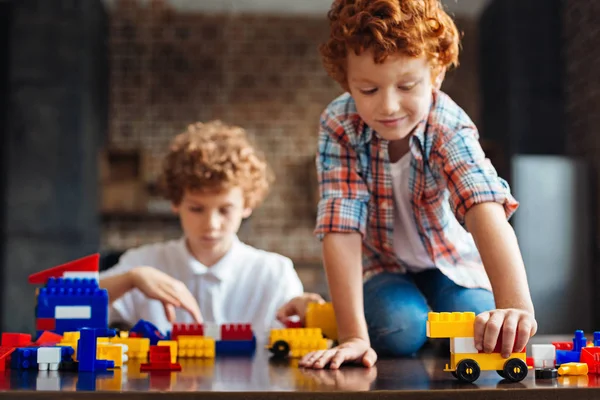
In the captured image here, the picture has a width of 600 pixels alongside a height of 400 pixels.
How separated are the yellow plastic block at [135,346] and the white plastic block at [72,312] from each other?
114 millimetres

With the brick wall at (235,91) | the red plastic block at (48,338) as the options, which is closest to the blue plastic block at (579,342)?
the red plastic block at (48,338)

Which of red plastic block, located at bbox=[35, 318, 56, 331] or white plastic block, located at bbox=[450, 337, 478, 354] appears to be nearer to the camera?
white plastic block, located at bbox=[450, 337, 478, 354]

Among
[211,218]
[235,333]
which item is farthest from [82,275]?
[211,218]

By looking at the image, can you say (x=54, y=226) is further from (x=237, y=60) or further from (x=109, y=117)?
(x=237, y=60)

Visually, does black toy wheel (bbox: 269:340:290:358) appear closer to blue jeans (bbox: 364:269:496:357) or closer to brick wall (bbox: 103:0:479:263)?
blue jeans (bbox: 364:269:496:357)

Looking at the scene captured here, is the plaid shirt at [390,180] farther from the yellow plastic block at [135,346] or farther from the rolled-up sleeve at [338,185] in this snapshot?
the yellow plastic block at [135,346]

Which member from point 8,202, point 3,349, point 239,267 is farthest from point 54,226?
point 3,349

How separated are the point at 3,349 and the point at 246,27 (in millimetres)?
3939

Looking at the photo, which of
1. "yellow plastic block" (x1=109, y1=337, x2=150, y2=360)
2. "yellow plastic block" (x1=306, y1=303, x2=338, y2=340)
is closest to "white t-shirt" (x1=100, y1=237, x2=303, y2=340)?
"yellow plastic block" (x1=306, y1=303, x2=338, y2=340)

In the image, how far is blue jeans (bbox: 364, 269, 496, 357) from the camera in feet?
3.82

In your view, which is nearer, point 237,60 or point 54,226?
point 54,226

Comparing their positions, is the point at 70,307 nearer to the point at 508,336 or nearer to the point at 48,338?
the point at 48,338

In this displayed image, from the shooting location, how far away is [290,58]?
4668mm

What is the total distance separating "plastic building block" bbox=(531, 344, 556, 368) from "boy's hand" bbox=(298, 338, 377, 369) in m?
0.20
